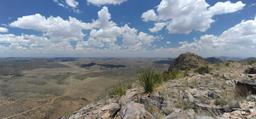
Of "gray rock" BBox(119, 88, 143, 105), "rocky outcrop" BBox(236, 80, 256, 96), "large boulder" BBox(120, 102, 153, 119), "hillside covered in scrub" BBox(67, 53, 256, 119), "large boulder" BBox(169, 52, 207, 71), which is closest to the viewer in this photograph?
"hillside covered in scrub" BBox(67, 53, 256, 119)

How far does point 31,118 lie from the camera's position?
8831cm

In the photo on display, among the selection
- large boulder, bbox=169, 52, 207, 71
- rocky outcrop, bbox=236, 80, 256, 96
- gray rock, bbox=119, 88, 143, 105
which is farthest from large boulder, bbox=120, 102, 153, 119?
large boulder, bbox=169, 52, 207, 71

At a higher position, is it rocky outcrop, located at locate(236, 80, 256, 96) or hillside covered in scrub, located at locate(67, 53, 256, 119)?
rocky outcrop, located at locate(236, 80, 256, 96)

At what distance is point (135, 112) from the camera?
27.7ft

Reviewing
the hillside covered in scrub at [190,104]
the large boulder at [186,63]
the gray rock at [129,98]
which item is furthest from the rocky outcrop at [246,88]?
the large boulder at [186,63]

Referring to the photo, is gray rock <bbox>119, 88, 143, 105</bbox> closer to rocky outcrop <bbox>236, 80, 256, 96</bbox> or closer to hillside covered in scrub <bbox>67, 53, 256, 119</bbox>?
hillside covered in scrub <bbox>67, 53, 256, 119</bbox>

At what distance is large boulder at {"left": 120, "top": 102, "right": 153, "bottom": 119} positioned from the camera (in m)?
8.12

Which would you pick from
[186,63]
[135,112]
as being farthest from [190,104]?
[186,63]

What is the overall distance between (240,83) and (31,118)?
86.4 metres

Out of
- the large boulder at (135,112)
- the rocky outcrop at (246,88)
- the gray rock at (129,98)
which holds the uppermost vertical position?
the rocky outcrop at (246,88)

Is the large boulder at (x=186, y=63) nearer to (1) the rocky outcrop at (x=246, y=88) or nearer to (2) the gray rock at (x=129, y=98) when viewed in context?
(2) the gray rock at (x=129, y=98)

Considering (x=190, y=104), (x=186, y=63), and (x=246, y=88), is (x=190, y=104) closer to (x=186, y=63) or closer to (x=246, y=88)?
(x=246, y=88)

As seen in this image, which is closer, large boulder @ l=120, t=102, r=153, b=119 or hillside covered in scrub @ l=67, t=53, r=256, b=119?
hillside covered in scrub @ l=67, t=53, r=256, b=119

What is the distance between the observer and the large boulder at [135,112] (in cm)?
812
